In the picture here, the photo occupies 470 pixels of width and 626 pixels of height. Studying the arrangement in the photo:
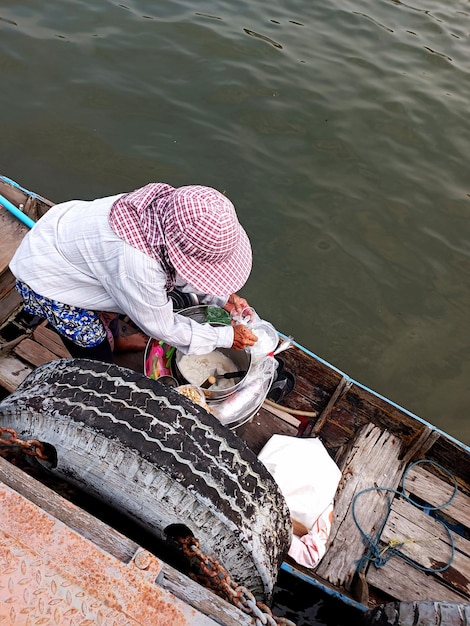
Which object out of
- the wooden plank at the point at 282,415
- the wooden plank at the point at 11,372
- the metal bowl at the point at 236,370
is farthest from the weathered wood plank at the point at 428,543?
the wooden plank at the point at 11,372

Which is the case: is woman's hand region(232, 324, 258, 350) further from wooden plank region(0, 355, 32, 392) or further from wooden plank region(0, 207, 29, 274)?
wooden plank region(0, 207, 29, 274)

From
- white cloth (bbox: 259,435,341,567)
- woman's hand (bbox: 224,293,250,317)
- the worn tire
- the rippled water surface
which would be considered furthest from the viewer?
the rippled water surface

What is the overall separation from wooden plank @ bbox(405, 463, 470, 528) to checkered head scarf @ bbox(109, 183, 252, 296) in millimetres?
2161

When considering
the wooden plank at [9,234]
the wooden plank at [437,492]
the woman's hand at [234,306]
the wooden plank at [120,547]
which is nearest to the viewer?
the wooden plank at [120,547]

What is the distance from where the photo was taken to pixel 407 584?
3.16 m

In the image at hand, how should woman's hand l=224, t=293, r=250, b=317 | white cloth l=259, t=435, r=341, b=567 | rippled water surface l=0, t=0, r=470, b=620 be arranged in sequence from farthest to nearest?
1. rippled water surface l=0, t=0, r=470, b=620
2. woman's hand l=224, t=293, r=250, b=317
3. white cloth l=259, t=435, r=341, b=567

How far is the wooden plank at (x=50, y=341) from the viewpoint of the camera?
144 inches

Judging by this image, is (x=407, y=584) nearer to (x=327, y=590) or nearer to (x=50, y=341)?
(x=327, y=590)

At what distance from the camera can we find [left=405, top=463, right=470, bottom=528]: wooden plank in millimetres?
3570

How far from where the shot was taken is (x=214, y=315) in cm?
331

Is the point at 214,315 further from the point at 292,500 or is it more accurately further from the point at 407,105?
the point at 407,105

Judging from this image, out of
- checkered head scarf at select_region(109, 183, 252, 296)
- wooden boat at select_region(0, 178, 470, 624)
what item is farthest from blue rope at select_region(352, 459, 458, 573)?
checkered head scarf at select_region(109, 183, 252, 296)

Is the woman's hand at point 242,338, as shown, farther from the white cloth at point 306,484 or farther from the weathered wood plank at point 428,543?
the weathered wood plank at point 428,543

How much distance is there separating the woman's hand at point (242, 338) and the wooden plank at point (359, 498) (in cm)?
122
